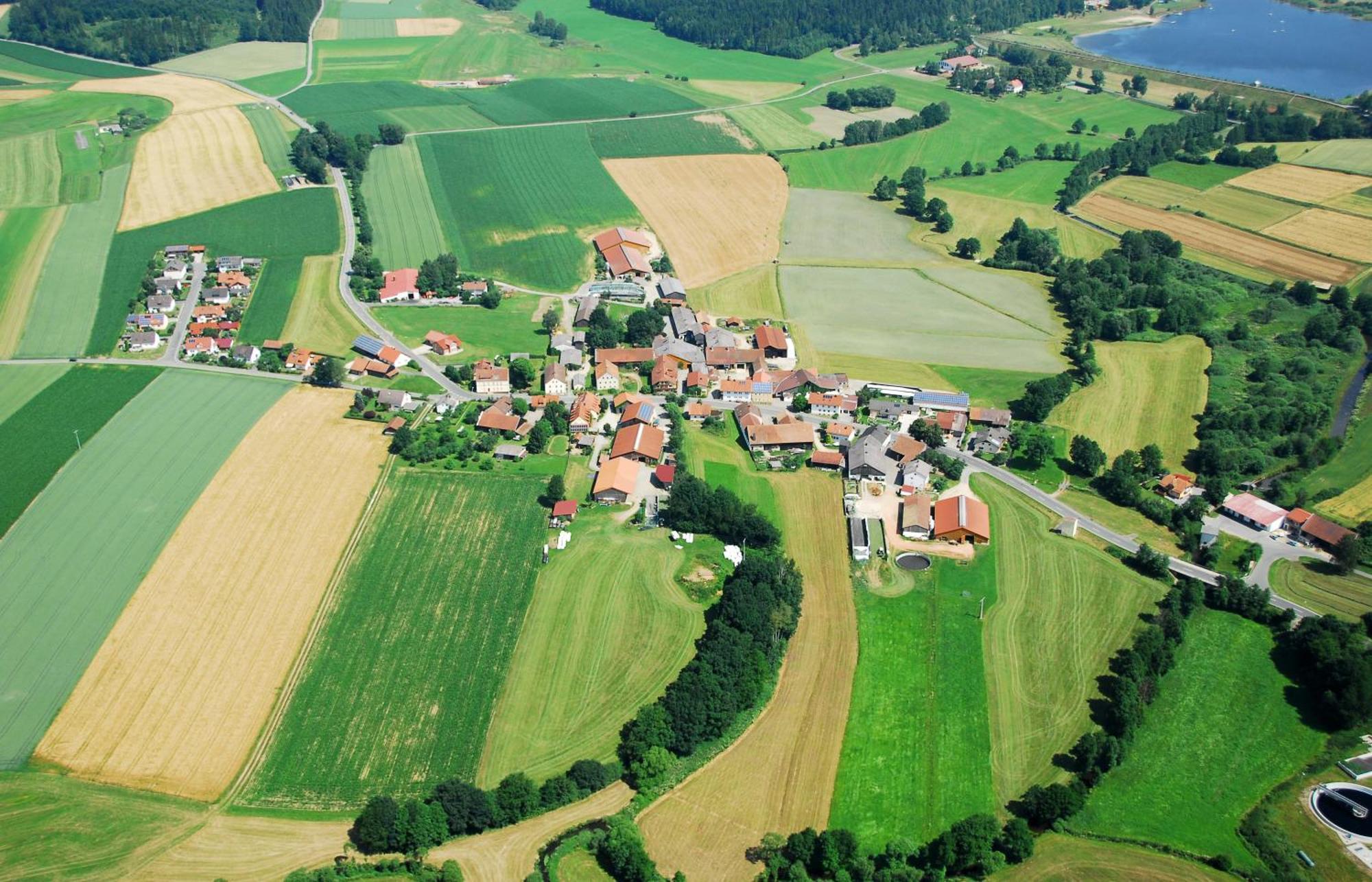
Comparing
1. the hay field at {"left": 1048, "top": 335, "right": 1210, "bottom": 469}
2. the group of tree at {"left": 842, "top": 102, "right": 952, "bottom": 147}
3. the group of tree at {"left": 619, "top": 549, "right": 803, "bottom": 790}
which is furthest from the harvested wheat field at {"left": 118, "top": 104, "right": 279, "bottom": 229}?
the hay field at {"left": 1048, "top": 335, "right": 1210, "bottom": 469}

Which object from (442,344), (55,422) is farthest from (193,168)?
(55,422)

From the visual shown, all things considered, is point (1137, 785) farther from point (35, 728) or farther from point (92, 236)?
point (92, 236)

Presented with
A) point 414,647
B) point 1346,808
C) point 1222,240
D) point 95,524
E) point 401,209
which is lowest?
point 1346,808

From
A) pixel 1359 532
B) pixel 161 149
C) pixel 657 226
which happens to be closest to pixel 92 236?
pixel 161 149

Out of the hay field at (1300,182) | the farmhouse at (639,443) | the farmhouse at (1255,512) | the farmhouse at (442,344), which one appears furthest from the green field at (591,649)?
the hay field at (1300,182)

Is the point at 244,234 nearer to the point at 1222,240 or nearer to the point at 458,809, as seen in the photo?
the point at 458,809

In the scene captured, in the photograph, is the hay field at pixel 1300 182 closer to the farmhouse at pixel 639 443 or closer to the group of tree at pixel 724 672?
the farmhouse at pixel 639 443

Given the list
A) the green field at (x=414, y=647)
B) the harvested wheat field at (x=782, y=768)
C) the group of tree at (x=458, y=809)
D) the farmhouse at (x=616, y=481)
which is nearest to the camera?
the group of tree at (x=458, y=809)
